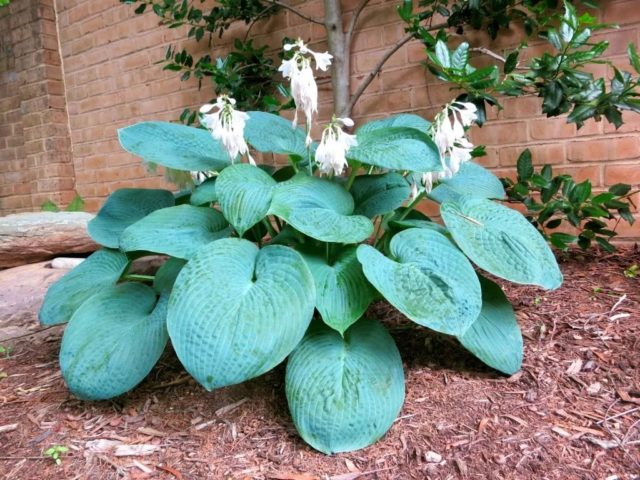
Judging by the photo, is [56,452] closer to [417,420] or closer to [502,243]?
[417,420]

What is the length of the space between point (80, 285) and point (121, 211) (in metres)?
0.28

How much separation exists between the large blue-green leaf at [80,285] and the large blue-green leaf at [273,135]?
552 mm

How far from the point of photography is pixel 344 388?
102 cm

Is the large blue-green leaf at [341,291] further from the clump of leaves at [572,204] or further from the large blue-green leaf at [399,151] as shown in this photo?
the clump of leaves at [572,204]

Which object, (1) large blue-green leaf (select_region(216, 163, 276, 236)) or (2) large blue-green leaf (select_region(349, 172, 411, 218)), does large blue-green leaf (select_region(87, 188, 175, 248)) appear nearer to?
(1) large blue-green leaf (select_region(216, 163, 276, 236))

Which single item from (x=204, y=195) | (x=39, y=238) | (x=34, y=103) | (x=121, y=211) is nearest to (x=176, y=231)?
(x=204, y=195)

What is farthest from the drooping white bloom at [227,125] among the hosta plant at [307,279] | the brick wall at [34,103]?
the brick wall at [34,103]

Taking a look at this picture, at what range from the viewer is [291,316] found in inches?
37.9

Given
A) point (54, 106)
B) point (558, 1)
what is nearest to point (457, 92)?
point (558, 1)

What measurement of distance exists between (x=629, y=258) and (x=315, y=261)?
4.45 feet

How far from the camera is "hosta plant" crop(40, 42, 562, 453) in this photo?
0.97m

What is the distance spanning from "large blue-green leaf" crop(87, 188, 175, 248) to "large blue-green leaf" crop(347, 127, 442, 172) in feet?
2.48

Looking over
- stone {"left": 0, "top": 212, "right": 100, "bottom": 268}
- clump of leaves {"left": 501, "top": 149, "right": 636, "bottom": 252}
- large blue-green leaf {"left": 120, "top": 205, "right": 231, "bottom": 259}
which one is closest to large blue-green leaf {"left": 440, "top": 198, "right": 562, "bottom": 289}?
clump of leaves {"left": 501, "top": 149, "right": 636, "bottom": 252}

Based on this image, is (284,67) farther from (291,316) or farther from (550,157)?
(550,157)
